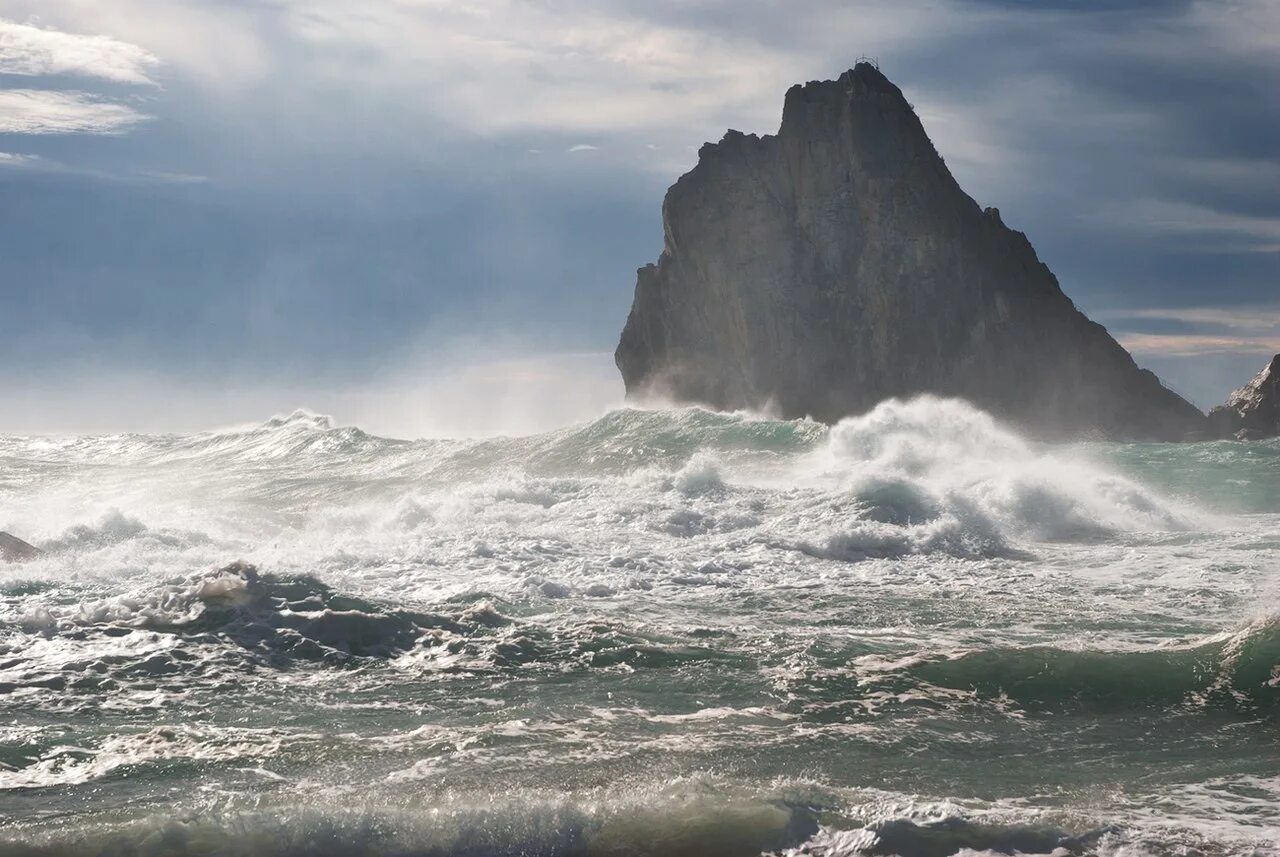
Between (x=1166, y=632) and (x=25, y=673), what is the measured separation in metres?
10.5

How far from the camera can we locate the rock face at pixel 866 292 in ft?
175

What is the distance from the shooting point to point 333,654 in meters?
9.74

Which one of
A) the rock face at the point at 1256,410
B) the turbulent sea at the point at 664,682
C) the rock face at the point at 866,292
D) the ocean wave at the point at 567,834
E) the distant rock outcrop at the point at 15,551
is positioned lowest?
the ocean wave at the point at 567,834

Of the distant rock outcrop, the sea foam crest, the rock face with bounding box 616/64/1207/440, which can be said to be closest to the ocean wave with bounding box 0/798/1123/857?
the sea foam crest

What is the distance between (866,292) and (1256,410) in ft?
66.9

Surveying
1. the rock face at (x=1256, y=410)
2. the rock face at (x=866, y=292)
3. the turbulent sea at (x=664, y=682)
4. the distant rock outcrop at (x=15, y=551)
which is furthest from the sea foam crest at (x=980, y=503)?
the rock face at (x=1256, y=410)

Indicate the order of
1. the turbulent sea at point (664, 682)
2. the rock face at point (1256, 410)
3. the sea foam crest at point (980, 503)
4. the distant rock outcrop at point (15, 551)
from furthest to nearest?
the rock face at point (1256, 410), the sea foam crest at point (980, 503), the distant rock outcrop at point (15, 551), the turbulent sea at point (664, 682)

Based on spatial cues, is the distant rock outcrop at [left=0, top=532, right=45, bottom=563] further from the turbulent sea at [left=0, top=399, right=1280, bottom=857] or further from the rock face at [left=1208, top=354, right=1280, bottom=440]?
the rock face at [left=1208, top=354, right=1280, bottom=440]

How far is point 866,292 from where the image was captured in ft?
176

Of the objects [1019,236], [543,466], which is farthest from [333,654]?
[1019,236]

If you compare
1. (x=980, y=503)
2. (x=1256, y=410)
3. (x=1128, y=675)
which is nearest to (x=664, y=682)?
(x=1128, y=675)

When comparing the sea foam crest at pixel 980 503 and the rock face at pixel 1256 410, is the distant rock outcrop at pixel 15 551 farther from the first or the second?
the rock face at pixel 1256 410

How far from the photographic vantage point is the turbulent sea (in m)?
6.03

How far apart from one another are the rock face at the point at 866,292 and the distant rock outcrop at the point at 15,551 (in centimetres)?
4142
